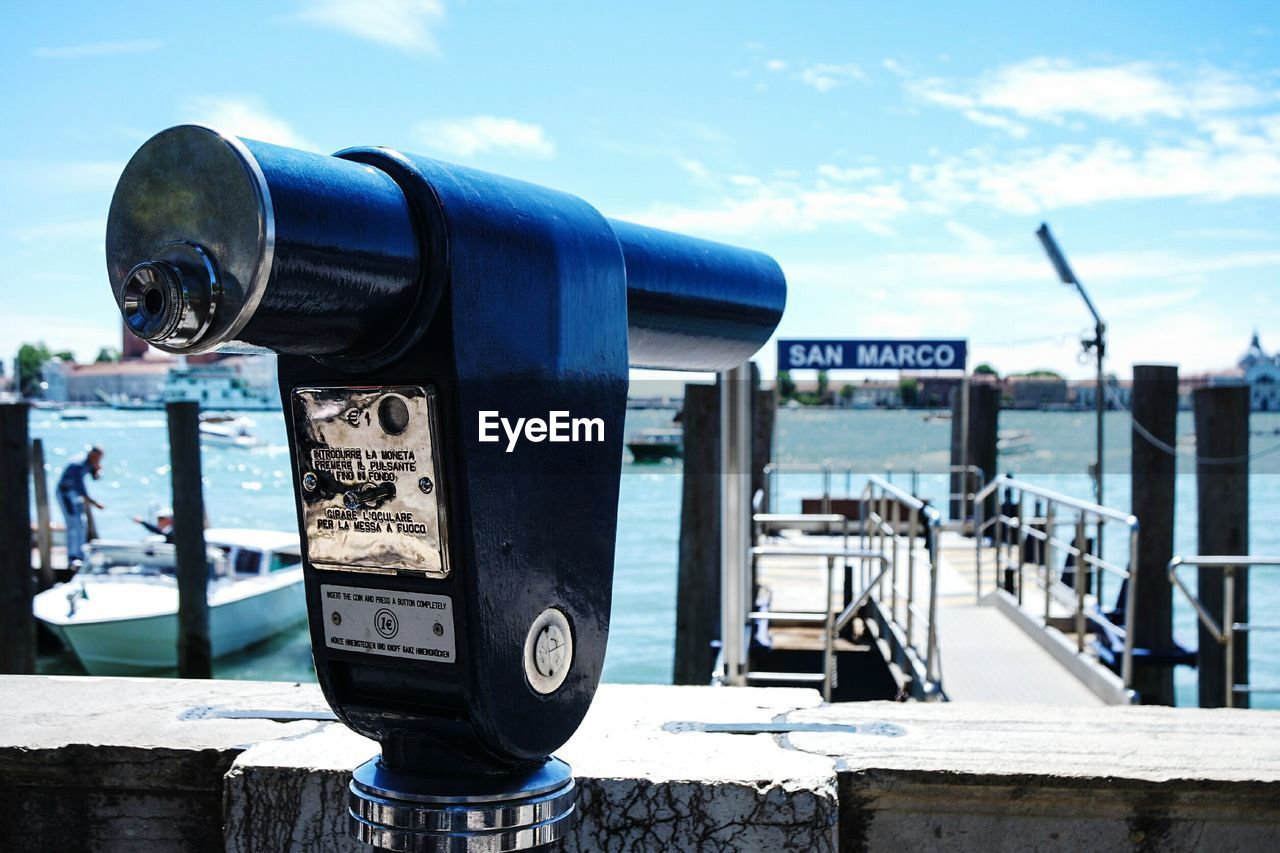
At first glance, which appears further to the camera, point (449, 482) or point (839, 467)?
point (839, 467)

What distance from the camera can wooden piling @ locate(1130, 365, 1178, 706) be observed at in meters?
10.3

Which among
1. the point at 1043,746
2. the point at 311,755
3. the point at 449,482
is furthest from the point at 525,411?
the point at 1043,746

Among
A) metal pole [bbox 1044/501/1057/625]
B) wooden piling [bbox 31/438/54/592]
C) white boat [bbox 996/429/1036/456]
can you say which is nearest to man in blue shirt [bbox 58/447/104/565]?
wooden piling [bbox 31/438/54/592]

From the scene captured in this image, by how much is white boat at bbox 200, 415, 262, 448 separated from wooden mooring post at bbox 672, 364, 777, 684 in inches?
2152

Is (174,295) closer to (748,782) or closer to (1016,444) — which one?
(748,782)

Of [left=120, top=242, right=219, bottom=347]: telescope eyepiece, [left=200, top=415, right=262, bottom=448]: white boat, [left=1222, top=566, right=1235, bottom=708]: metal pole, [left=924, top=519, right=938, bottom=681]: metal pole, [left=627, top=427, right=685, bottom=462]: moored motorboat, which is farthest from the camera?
[left=200, top=415, right=262, bottom=448]: white boat

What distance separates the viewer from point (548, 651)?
1178 mm

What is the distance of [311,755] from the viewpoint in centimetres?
179

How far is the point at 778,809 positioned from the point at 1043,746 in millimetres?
453

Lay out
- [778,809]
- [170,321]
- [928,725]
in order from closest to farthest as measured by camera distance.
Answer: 1. [170,321]
2. [778,809]
3. [928,725]

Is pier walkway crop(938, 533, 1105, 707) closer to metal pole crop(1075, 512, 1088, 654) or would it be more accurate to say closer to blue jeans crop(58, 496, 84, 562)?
metal pole crop(1075, 512, 1088, 654)

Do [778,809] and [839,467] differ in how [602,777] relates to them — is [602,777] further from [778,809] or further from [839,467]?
[839,467]

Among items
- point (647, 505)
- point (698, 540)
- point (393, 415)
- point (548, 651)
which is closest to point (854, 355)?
point (698, 540)

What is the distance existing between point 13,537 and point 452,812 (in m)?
10.7
